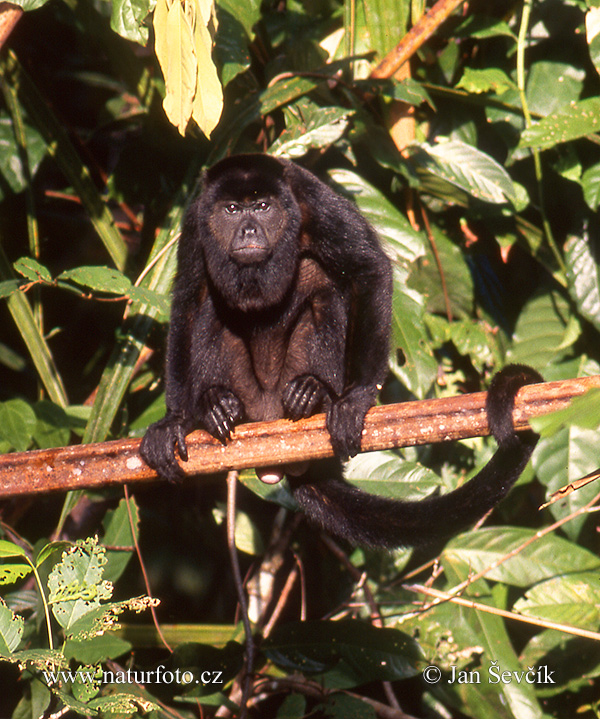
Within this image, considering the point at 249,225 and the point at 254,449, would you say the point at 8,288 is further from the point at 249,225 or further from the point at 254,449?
the point at 254,449

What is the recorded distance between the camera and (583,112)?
2285 mm

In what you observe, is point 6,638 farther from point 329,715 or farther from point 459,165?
point 459,165

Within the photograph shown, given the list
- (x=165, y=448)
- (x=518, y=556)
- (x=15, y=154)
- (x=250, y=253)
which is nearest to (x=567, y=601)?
(x=518, y=556)

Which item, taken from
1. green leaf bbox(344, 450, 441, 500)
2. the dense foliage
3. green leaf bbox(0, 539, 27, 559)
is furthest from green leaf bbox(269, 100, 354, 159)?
green leaf bbox(0, 539, 27, 559)

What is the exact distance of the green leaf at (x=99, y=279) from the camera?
186cm

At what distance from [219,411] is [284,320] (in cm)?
48

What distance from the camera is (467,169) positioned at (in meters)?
2.53

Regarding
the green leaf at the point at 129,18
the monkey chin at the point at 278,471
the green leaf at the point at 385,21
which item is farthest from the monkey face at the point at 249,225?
the green leaf at the point at 385,21

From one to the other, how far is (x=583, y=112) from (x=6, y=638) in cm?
224

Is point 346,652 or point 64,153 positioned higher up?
point 64,153

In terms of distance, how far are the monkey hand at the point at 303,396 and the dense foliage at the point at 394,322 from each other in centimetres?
41

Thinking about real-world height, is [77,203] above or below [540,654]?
above

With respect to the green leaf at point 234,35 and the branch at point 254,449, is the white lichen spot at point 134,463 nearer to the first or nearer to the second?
the branch at point 254,449

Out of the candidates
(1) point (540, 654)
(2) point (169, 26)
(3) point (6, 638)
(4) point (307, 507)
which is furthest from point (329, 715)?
(2) point (169, 26)
